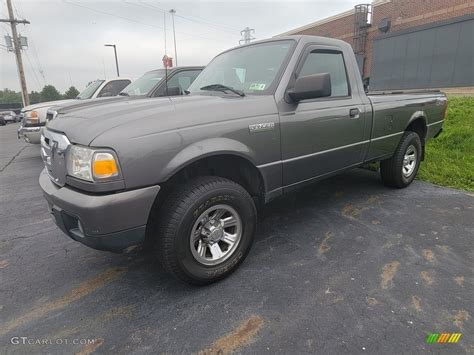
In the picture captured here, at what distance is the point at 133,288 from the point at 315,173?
196 centimetres

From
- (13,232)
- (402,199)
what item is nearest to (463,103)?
(402,199)

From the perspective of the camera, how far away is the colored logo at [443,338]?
74.9 inches

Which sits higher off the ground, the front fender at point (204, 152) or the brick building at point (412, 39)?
the brick building at point (412, 39)

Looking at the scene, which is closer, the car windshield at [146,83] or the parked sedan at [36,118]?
the car windshield at [146,83]

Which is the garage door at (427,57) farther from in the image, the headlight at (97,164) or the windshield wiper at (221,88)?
the headlight at (97,164)

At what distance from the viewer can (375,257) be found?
2.82 m

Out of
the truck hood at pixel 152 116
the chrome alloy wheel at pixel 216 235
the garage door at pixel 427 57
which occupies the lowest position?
the chrome alloy wheel at pixel 216 235

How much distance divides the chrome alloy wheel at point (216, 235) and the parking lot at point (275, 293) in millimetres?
231

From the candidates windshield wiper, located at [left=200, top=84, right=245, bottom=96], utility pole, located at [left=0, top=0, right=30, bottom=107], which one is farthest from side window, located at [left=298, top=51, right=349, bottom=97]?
utility pole, located at [left=0, top=0, right=30, bottom=107]

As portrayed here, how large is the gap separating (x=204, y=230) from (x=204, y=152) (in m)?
0.61

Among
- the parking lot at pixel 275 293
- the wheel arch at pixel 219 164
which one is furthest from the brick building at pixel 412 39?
the wheel arch at pixel 219 164

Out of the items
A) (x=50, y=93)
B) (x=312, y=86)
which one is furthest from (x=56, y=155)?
(x=50, y=93)

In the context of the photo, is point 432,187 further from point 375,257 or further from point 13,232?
point 13,232

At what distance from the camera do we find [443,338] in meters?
1.92
